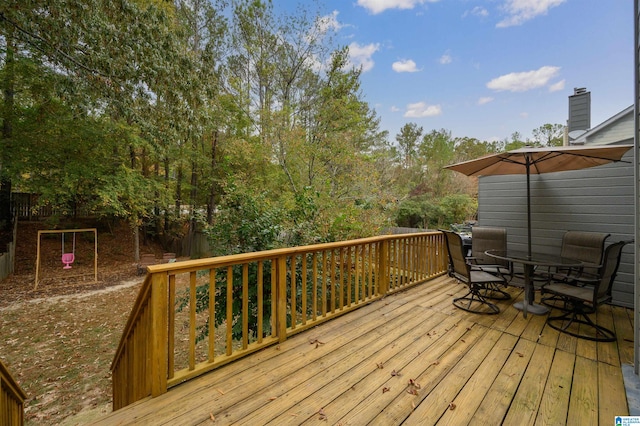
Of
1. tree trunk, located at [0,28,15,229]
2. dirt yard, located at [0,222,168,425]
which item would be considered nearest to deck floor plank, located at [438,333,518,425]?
dirt yard, located at [0,222,168,425]

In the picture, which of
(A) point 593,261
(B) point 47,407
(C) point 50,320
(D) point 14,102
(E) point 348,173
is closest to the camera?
(B) point 47,407

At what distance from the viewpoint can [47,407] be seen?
10.5 feet

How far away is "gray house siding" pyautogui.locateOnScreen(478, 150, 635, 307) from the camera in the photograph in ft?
11.9

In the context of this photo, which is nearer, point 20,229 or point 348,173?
point 348,173

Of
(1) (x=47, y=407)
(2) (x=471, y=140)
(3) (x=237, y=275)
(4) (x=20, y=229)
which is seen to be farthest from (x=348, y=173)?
(2) (x=471, y=140)

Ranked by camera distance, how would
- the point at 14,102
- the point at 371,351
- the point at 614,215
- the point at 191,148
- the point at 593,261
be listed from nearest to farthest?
the point at 371,351
the point at 593,261
the point at 614,215
the point at 14,102
the point at 191,148

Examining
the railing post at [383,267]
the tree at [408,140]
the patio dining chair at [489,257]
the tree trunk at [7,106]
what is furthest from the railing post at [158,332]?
the tree at [408,140]

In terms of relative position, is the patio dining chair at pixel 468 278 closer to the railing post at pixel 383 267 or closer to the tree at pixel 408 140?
the railing post at pixel 383 267

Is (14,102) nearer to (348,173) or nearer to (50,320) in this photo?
(50,320)

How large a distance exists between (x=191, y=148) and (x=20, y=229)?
269 inches

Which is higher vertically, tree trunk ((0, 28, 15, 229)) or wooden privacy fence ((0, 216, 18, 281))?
tree trunk ((0, 28, 15, 229))

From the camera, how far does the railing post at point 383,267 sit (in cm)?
373

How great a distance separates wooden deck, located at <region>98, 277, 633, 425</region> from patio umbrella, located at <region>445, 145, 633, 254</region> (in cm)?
151

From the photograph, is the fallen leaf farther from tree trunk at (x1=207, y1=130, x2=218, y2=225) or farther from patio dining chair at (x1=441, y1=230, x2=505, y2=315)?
tree trunk at (x1=207, y1=130, x2=218, y2=225)
